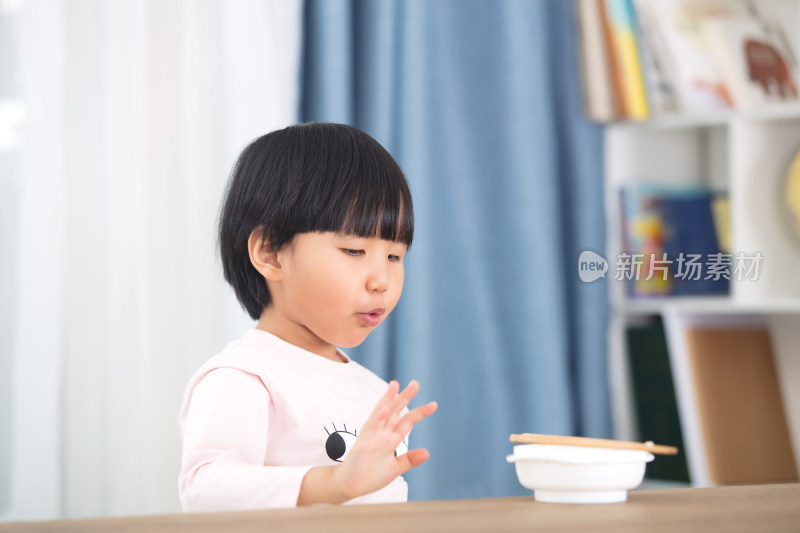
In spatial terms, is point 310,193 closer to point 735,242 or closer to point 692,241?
point 735,242

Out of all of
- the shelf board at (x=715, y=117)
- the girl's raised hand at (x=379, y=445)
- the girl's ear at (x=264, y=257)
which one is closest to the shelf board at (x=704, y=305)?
the shelf board at (x=715, y=117)

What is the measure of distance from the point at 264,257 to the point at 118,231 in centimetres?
63

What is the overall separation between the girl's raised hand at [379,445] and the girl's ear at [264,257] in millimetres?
275

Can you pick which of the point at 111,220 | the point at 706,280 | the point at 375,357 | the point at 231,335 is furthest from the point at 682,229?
the point at 111,220

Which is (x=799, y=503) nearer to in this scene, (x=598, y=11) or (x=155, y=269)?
(x=155, y=269)

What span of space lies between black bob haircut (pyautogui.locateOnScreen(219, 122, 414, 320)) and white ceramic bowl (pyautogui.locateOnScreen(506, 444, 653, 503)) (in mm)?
332

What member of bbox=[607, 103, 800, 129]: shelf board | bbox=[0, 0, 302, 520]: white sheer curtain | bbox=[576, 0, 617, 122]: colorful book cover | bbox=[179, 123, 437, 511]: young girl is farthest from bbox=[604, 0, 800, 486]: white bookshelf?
bbox=[179, 123, 437, 511]: young girl

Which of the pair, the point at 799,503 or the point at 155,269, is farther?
the point at 155,269

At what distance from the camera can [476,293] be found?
6.25ft

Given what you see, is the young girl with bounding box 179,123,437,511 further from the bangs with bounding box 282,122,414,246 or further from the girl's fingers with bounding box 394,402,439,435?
the girl's fingers with bounding box 394,402,439,435

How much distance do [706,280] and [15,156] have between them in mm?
1567

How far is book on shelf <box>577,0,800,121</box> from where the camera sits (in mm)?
1999

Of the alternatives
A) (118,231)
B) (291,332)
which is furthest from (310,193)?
(118,231)

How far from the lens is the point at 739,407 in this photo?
1990 mm
